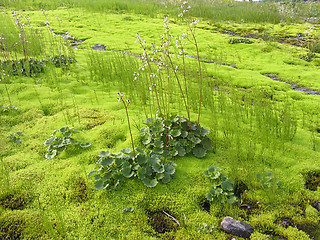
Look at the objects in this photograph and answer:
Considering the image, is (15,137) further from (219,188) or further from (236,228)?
(236,228)

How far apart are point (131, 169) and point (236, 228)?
1.44 m

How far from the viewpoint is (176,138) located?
12.0 feet

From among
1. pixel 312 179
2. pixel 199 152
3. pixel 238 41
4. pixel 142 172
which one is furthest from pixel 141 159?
pixel 238 41

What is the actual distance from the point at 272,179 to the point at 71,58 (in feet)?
22.3

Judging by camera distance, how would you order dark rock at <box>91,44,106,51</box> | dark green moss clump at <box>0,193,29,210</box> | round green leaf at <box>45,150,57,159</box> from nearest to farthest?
dark green moss clump at <box>0,193,29,210</box> → round green leaf at <box>45,150,57,159</box> → dark rock at <box>91,44,106,51</box>

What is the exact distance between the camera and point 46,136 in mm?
3939

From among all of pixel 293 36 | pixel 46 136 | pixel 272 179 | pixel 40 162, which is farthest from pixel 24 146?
pixel 293 36

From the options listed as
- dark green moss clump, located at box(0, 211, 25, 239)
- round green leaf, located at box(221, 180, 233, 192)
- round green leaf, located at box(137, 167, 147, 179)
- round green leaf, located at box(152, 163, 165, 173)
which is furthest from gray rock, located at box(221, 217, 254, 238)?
dark green moss clump, located at box(0, 211, 25, 239)

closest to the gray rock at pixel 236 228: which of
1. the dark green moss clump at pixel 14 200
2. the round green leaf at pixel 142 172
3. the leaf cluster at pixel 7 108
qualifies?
the round green leaf at pixel 142 172

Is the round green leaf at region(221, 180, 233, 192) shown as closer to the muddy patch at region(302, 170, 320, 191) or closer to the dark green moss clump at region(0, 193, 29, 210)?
the muddy patch at region(302, 170, 320, 191)

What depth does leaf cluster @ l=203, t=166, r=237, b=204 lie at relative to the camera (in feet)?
9.31

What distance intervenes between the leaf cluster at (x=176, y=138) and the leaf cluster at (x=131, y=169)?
1.23 feet

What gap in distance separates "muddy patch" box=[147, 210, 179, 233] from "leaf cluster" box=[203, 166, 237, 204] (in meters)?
0.54

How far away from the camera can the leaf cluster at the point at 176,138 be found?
137 inches
